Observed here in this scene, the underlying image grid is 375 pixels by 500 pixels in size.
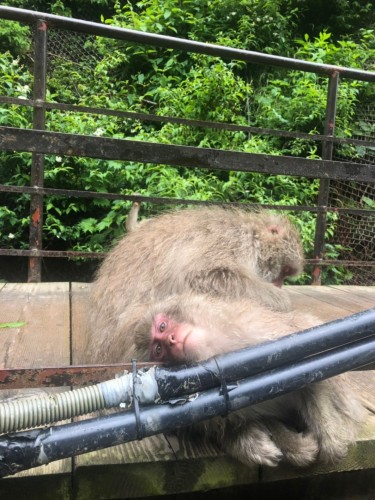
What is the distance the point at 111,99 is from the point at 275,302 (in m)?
6.23

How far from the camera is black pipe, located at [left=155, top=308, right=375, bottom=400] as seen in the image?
3.51ft

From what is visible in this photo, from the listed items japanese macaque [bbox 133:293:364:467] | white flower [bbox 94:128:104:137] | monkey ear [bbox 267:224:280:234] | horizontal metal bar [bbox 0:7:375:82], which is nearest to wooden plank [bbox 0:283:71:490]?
japanese macaque [bbox 133:293:364:467]

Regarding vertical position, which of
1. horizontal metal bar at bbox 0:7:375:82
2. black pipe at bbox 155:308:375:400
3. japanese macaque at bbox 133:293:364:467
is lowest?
japanese macaque at bbox 133:293:364:467

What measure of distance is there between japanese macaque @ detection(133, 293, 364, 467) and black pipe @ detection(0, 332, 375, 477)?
0.16 metres

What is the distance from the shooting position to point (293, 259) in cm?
250

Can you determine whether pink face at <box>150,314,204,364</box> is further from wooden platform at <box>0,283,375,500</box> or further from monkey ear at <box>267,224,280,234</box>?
monkey ear at <box>267,224,280,234</box>

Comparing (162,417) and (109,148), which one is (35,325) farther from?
(162,417)

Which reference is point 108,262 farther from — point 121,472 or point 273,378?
point 273,378

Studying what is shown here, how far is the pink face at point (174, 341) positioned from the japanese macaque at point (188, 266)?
166 mm

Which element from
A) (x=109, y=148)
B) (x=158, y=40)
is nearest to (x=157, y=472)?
(x=109, y=148)

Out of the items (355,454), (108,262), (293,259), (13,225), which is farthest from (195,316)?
(13,225)

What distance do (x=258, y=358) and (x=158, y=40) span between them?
247 centimetres

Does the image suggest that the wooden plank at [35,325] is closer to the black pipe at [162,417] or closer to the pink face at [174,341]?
the pink face at [174,341]

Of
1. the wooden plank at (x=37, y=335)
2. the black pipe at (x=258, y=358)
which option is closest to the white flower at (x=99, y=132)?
the wooden plank at (x=37, y=335)
